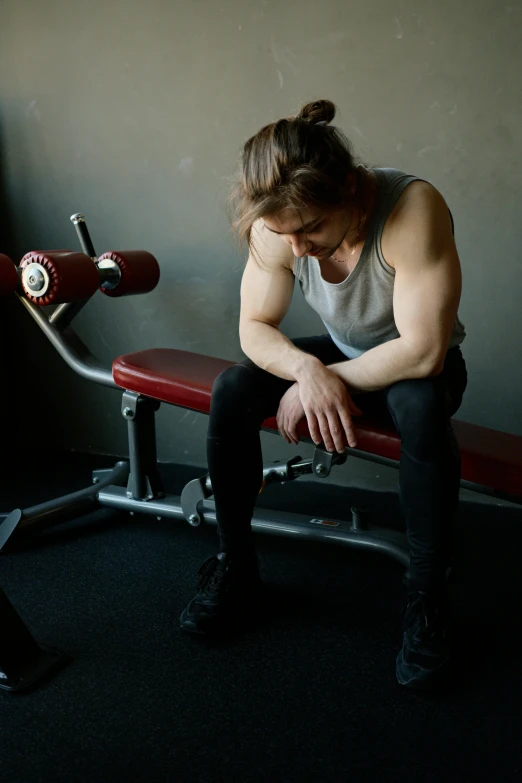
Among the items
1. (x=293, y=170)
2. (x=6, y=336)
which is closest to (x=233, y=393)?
(x=293, y=170)

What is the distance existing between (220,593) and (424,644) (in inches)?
16.8

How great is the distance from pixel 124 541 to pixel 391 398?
3.03 ft

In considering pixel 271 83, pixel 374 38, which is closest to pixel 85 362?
pixel 271 83

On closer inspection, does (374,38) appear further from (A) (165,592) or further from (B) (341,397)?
(A) (165,592)

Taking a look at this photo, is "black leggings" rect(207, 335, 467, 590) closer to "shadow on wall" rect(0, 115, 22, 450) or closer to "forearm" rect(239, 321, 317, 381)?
"forearm" rect(239, 321, 317, 381)

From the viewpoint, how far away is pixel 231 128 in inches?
86.3

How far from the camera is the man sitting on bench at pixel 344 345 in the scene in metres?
1.24

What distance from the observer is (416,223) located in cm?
134

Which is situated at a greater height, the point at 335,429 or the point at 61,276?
the point at 61,276

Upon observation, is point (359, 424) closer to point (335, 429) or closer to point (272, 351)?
point (335, 429)

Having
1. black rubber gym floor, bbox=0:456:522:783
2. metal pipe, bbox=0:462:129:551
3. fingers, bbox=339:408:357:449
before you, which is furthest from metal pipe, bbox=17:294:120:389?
fingers, bbox=339:408:357:449

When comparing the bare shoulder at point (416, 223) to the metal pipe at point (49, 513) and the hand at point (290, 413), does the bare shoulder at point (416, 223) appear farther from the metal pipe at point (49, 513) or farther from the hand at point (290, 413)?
the metal pipe at point (49, 513)

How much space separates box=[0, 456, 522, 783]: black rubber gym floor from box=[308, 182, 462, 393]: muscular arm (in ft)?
1.87

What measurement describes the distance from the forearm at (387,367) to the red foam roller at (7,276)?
0.96 meters
